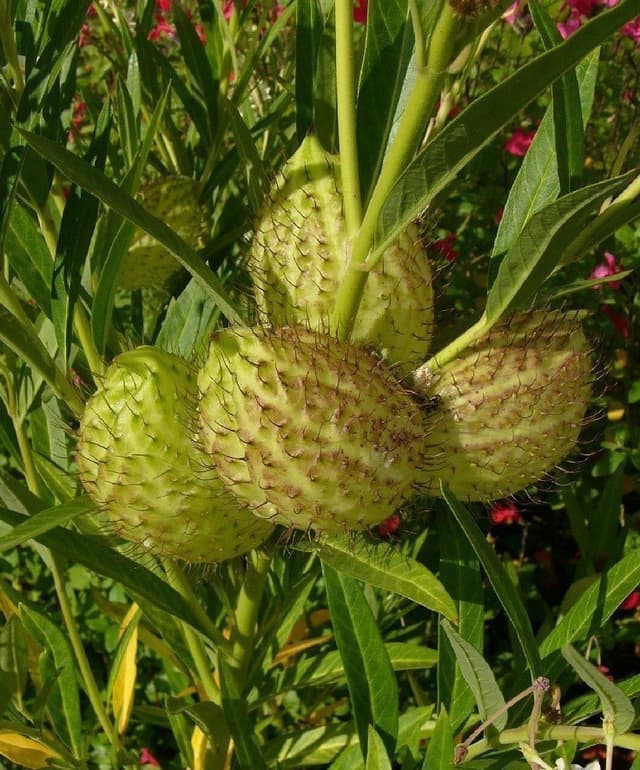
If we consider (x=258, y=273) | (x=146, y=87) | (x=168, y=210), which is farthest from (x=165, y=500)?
(x=146, y=87)

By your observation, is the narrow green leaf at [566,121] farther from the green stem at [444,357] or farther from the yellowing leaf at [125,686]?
the yellowing leaf at [125,686]

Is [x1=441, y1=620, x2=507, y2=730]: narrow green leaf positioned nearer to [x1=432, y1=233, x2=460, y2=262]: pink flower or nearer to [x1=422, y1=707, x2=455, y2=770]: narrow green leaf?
[x1=422, y1=707, x2=455, y2=770]: narrow green leaf

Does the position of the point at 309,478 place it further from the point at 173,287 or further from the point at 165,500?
the point at 173,287

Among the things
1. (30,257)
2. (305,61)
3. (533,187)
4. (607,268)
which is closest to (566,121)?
(533,187)

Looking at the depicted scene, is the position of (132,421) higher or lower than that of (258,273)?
lower

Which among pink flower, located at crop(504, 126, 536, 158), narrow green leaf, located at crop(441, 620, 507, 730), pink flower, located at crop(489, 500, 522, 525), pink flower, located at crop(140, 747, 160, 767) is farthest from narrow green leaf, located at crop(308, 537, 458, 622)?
pink flower, located at crop(504, 126, 536, 158)

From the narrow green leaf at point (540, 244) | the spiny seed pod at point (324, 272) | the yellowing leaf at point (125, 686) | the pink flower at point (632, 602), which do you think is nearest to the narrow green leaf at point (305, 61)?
the spiny seed pod at point (324, 272)
